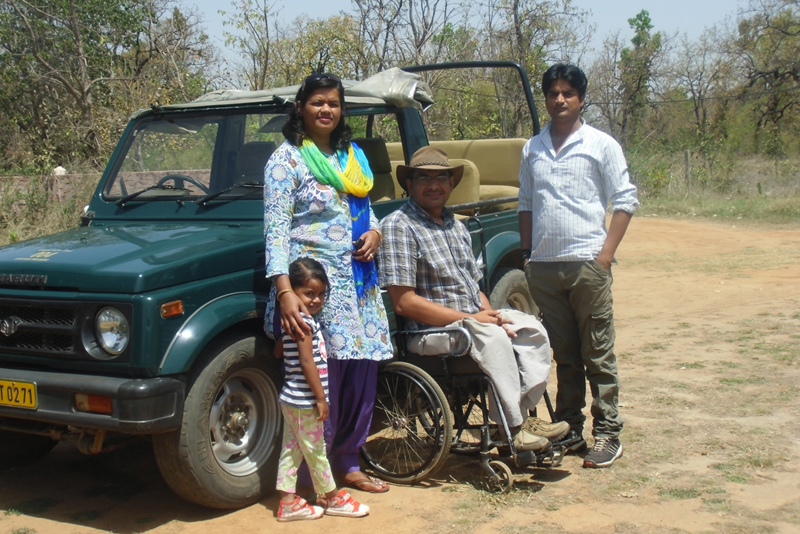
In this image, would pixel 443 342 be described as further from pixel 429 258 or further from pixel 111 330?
pixel 111 330

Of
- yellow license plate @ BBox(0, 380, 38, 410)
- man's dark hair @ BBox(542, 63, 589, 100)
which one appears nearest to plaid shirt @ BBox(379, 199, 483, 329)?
man's dark hair @ BBox(542, 63, 589, 100)

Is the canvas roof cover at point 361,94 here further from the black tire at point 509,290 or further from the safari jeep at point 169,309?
the black tire at point 509,290

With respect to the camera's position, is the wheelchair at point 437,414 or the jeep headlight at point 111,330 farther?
the wheelchair at point 437,414

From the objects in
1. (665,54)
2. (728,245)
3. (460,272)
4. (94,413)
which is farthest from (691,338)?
(665,54)

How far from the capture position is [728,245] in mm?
13336

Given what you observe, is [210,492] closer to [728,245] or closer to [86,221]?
[86,221]

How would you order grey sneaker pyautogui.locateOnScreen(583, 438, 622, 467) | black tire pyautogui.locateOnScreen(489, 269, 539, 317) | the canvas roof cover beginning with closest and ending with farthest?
grey sneaker pyautogui.locateOnScreen(583, 438, 622, 467)
the canvas roof cover
black tire pyautogui.locateOnScreen(489, 269, 539, 317)

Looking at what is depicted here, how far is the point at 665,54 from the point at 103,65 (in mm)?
23080

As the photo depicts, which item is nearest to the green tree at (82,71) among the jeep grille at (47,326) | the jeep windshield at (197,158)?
the jeep windshield at (197,158)

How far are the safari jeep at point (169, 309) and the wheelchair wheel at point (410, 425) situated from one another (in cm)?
57

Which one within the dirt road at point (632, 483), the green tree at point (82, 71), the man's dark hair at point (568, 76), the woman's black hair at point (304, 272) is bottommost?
the dirt road at point (632, 483)

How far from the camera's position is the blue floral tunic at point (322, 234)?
347 cm

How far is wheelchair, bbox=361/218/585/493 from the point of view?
3711mm

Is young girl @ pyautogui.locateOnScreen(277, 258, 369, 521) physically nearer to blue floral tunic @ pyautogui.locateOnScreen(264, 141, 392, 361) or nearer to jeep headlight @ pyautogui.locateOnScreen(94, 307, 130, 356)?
blue floral tunic @ pyautogui.locateOnScreen(264, 141, 392, 361)
